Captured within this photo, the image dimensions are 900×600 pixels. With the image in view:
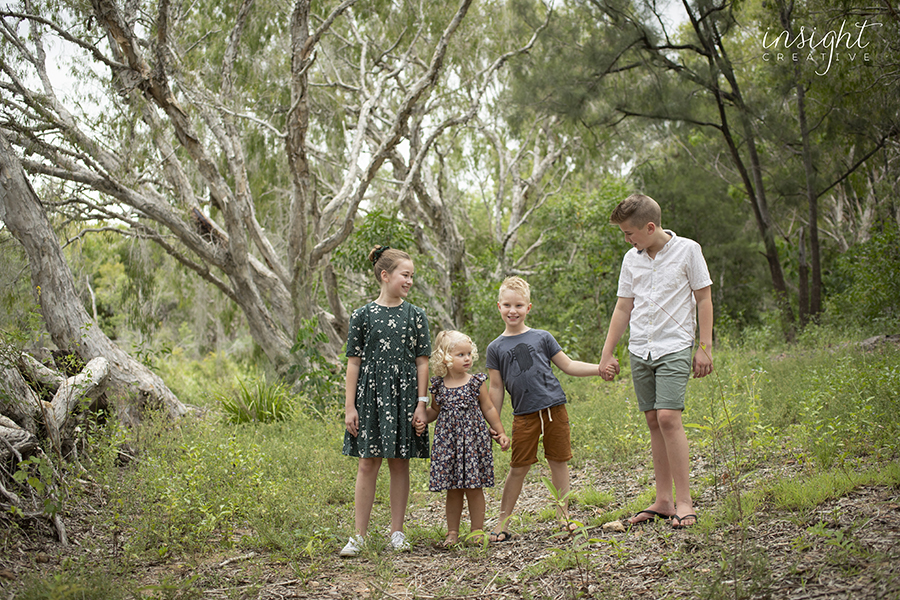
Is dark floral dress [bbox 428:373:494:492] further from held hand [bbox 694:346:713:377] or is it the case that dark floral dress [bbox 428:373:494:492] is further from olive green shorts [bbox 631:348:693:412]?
held hand [bbox 694:346:713:377]

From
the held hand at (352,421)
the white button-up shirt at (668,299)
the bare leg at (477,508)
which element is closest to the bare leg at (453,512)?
the bare leg at (477,508)

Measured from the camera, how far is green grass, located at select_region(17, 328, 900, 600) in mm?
2969

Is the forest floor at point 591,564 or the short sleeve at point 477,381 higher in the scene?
the short sleeve at point 477,381

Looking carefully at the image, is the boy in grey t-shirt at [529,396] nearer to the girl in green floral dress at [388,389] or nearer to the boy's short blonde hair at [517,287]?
the boy's short blonde hair at [517,287]

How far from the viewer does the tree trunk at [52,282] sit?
5539 millimetres

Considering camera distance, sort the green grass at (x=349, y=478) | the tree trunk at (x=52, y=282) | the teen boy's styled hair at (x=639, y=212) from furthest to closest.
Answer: the tree trunk at (x=52, y=282) < the teen boy's styled hair at (x=639, y=212) < the green grass at (x=349, y=478)

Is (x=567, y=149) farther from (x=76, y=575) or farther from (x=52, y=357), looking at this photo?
(x=76, y=575)

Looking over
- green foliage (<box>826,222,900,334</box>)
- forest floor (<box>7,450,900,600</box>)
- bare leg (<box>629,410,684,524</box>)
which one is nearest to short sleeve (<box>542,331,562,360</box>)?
bare leg (<box>629,410,684,524</box>)

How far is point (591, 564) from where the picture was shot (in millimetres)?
2637

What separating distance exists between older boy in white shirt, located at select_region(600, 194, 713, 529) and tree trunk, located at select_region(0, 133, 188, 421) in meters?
4.88

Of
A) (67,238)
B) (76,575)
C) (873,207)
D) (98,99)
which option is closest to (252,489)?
(76,575)

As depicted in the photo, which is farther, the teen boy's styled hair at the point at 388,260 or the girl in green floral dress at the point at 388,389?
the teen boy's styled hair at the point at 388,260

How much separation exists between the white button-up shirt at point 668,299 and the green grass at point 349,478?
43 centimetres

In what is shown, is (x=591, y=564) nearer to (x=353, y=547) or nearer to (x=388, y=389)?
(x=353, y=547)
